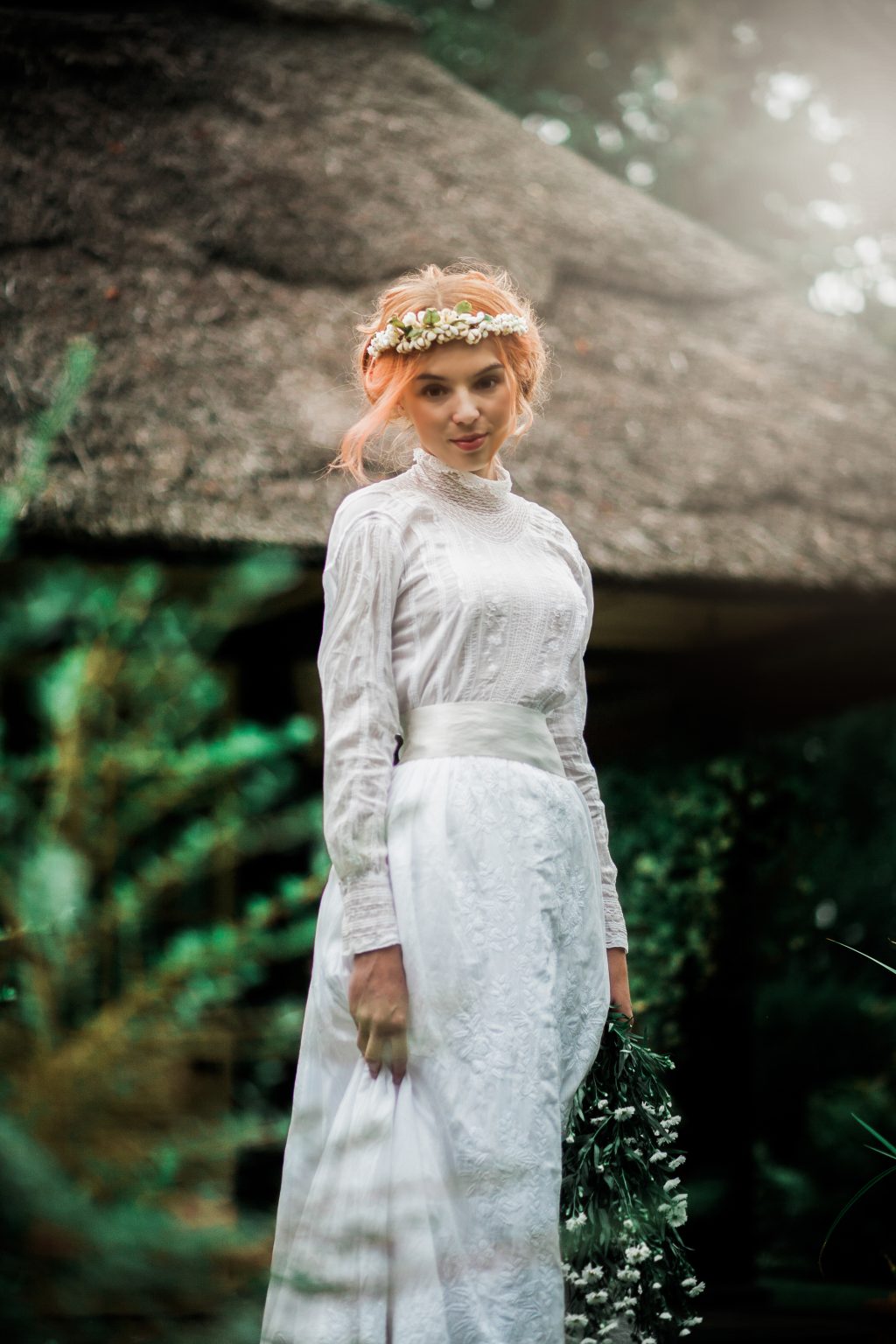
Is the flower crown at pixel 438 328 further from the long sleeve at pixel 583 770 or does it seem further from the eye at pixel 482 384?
the long sleeve at pixel 583 770

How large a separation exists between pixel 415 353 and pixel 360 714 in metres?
0.51

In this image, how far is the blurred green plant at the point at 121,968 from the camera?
61 cm

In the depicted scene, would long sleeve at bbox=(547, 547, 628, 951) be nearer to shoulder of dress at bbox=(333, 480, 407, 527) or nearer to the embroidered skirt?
the embroidered skirt

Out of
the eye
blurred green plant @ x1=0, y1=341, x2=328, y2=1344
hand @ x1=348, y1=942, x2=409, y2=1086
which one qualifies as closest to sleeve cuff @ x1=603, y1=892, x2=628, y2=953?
hand @ x1=348, y1=942, x2=409, y2=1086

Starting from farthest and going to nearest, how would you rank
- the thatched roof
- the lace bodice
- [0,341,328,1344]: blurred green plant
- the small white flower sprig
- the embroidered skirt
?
1. the thatched roof
2. the small white flower sprig
3. the lace bodice
4. the embroidered skirt
5. [0,341,328,1344]: blurred green plant

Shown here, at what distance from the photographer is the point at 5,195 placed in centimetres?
463

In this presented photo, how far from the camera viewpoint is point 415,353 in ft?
6.11

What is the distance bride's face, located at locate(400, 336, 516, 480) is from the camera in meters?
1.86

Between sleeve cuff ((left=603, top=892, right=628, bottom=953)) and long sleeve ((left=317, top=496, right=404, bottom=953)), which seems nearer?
long sleeve ((left=317, top=496, right=404, bottom=953))

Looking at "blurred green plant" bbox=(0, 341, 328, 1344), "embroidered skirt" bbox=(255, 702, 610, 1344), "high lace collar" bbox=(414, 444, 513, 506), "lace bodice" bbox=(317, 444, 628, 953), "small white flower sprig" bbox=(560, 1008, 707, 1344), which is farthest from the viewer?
"high lace collar" bbox=(414, 444, 513, 506)

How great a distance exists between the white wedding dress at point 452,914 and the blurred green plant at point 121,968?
0.82m

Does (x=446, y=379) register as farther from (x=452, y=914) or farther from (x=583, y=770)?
(x=452, y=914)

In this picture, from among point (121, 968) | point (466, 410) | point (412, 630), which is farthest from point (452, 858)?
point (121, 968)

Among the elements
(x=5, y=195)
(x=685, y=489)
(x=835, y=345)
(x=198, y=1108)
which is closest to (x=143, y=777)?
(x=198, y=1108)
